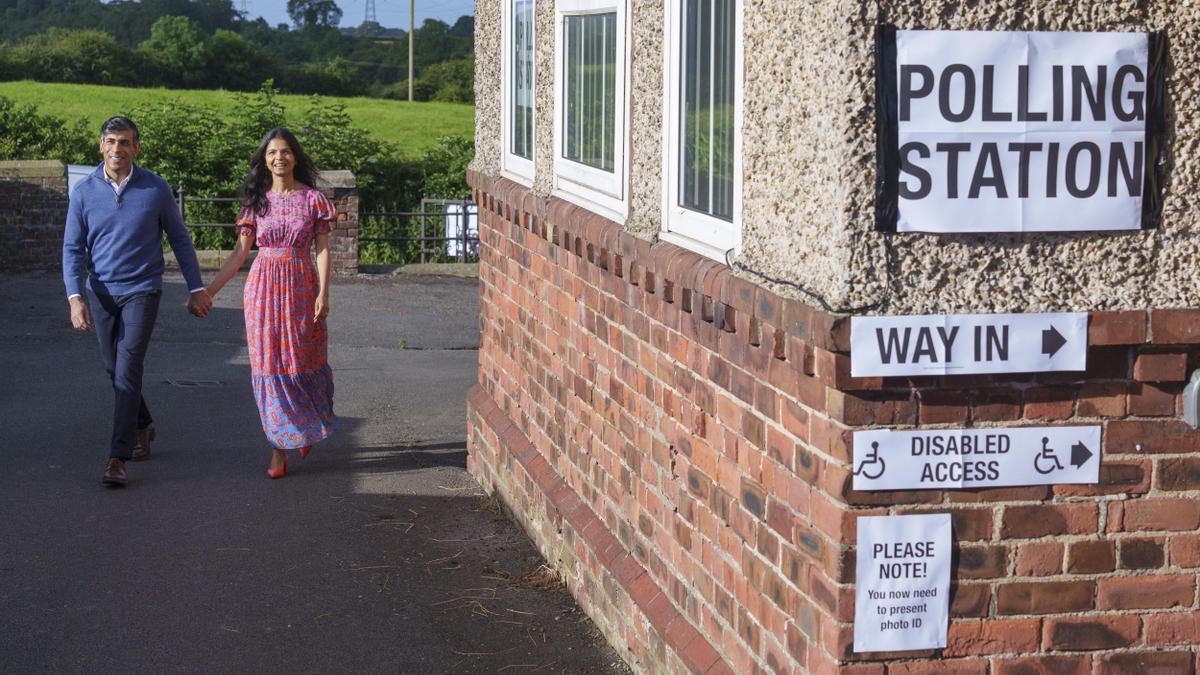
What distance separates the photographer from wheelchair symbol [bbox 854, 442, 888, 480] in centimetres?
357

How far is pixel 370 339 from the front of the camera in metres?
15.3

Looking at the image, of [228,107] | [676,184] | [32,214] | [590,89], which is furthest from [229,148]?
[676,184]

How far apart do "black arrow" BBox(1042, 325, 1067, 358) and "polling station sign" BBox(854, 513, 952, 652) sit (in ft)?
1.43

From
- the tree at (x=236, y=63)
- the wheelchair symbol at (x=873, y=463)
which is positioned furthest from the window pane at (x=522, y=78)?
the tree at (x=236, y=63)

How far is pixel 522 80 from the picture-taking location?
24.6 ft

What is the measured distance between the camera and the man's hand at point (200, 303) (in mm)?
8383

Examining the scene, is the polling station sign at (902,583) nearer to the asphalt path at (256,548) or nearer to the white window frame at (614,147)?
the white window frame at (614,147)

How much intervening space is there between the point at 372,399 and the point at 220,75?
236 ft

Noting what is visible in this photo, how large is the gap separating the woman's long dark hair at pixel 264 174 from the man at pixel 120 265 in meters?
0.45

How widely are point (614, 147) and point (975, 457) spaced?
2.40m

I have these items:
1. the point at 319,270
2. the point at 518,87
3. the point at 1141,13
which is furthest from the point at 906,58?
the point at 319,270

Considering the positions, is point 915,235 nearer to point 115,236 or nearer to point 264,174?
point 264,174

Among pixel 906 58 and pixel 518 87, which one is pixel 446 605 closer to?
pixel 518 87

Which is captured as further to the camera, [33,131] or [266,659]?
[33,131]
